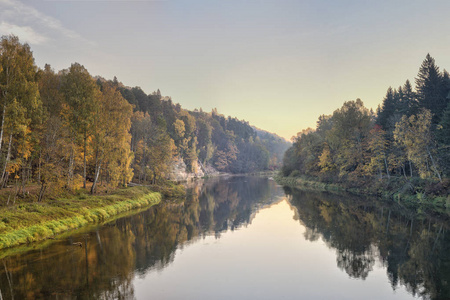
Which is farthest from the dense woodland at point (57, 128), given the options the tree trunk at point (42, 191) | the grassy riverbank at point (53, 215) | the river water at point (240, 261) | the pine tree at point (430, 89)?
the pine tree at point (430, 89)

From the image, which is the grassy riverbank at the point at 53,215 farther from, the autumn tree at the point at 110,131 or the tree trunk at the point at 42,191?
the autumn tree at the point at 110,131

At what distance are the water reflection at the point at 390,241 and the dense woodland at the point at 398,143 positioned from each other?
335 inches

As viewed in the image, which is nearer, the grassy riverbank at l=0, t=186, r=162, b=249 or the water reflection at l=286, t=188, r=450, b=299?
the water reflection at l=286, t=188, r=450, b=299

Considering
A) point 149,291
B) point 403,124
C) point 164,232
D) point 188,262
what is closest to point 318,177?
point 403,124

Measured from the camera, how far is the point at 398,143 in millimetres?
51812

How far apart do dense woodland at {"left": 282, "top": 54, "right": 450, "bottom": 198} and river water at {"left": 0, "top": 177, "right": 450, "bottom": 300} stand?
46.4 feet

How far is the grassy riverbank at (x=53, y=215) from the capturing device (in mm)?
19781

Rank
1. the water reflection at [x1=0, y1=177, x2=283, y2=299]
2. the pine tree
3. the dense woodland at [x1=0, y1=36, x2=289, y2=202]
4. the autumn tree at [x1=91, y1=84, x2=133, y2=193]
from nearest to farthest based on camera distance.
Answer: the water reflection at [x1=0, y1=177, x2=283, y2=299] → the dense woodland at [x1=0, y1=36, x2=289, y2=202] → the autumn tree at [x1=91, y1=84, x2=133, y2=193] → the pine tree

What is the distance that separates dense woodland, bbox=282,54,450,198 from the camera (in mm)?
40938

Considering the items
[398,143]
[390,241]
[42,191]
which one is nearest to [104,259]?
[42,191]

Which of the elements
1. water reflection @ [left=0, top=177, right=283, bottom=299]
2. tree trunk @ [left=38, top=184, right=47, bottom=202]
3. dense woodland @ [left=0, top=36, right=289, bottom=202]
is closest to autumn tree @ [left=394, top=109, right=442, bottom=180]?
water reflection @ [left=0, top=177, right=283, bottom=299]

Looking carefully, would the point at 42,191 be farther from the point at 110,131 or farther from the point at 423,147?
the point at 423,147

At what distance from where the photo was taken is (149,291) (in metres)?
13.7

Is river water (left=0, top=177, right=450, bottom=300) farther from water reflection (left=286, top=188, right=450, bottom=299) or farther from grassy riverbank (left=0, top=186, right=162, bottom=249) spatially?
grassy riverbank (left=0, top=186, right=162, bottom=249)
